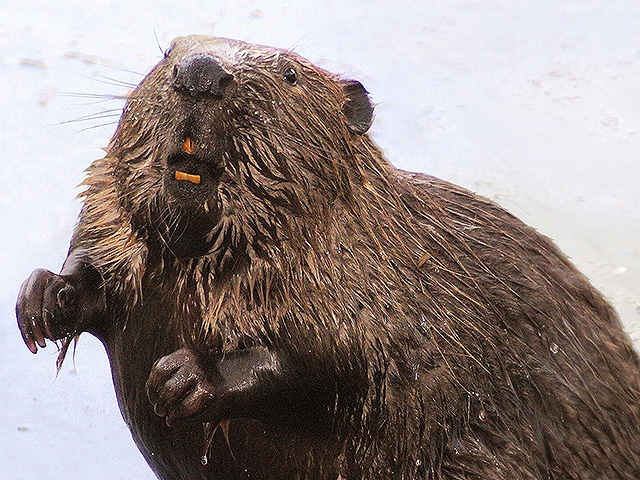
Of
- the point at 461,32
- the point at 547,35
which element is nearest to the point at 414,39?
the point at 461,32

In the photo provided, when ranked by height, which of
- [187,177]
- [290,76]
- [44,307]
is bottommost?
[44,307]

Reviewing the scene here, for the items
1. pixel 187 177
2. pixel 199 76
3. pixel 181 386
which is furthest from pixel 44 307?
pixel 199 76

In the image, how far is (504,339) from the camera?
3.31m

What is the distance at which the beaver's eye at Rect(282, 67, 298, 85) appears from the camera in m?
2.90

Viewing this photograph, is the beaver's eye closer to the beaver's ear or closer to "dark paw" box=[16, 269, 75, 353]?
the beaver's ear

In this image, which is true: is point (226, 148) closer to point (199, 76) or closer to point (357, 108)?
point (199, 76)

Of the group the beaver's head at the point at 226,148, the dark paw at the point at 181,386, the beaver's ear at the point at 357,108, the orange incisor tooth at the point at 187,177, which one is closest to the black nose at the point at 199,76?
the beaver's head at the point at 226,148

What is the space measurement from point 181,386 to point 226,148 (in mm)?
545

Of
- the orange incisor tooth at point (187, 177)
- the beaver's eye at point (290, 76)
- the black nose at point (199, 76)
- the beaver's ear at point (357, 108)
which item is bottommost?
the orange incisor tooth at point (187, 177)

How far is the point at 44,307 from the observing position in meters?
3.12

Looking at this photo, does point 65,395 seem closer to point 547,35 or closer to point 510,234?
point 510,234

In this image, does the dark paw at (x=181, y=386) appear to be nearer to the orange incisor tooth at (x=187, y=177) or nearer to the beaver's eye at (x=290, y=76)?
the orange incisor tooth at (x=187, y=177)

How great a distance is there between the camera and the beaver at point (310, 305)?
9.21 ft

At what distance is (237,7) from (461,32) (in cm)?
122
